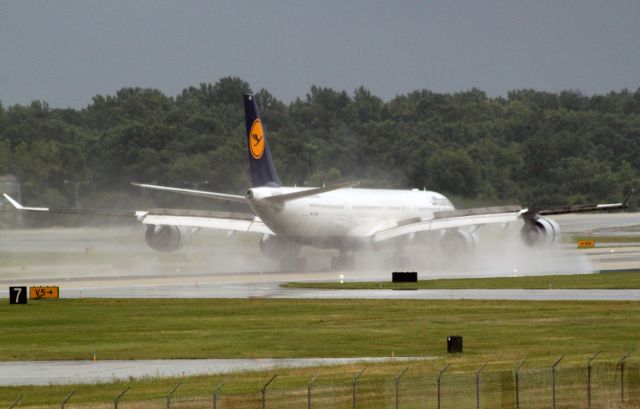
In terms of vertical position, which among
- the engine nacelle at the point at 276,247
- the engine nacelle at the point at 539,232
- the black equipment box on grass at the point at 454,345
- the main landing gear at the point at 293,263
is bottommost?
the black equipment box on grass at the point at 454,345

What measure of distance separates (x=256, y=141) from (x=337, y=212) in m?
7.61

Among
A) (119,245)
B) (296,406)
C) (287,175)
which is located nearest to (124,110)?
(287,175)

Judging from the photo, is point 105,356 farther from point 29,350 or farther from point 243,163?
point 243,163

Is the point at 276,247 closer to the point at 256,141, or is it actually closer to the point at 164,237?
the point at 164,237

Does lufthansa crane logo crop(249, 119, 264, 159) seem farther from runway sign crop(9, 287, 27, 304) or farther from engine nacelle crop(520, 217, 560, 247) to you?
runway sign crop(9, 287, 27, 304)

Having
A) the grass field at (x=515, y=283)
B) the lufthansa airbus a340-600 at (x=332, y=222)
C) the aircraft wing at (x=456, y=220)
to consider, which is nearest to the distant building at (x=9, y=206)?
the lufthansa airbus a340-600 at (x=332, y=222)

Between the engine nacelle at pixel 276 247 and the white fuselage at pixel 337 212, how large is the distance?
318cm

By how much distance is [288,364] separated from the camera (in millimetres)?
40094

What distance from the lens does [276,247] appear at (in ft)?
303

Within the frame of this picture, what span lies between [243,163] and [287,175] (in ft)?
47.7

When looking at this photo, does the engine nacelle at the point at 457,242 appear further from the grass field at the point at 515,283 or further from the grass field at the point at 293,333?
the grass field at the point at 293,333

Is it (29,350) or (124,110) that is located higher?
(124,110)

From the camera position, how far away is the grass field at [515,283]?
70.7m

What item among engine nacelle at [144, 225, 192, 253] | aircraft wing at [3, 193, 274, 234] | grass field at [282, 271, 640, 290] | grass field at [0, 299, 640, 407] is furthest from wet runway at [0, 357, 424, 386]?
engine nacelle at [144, 225, 192, 253]
